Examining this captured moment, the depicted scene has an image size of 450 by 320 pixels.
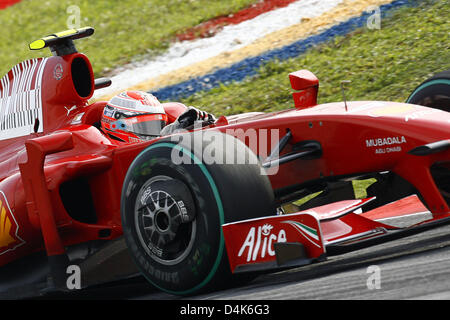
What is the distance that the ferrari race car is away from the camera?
14.3ft

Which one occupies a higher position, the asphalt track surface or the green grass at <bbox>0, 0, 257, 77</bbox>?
the asphalt track surface

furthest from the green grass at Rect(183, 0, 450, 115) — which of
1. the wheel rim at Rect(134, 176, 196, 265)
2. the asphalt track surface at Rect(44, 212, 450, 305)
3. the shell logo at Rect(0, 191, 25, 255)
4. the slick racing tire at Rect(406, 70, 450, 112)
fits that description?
the wheel rim at Rect(134, 176, 196, 265)

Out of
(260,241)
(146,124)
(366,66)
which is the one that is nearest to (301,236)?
(260,241)

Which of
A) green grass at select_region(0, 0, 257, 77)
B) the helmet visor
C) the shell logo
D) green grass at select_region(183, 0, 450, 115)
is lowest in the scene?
green grass at select_region(0, 0, 257, 77)

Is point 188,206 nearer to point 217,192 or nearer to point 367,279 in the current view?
point 217,192

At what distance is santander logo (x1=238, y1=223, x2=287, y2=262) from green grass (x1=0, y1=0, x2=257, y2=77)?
41.3 feet

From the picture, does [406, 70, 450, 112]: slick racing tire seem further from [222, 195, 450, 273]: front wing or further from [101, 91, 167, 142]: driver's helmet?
[101, 91, 167, 142]: driver's helmet

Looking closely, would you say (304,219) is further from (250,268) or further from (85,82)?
(85,82)

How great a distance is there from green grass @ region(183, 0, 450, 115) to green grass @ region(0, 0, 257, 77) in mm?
5156

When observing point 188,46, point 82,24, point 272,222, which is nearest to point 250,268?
point 272,222

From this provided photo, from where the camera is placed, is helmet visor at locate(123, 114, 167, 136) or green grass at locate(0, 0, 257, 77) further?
green grass at locate(0, 0, 257, 77)

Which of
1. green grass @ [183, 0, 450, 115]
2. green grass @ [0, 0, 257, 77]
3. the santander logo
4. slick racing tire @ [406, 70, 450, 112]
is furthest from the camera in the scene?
green grass @ [0, 0, 257, 77]

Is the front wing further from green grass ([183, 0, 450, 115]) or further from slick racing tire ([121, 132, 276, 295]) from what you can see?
green grass ([183, 0, 450, 115])

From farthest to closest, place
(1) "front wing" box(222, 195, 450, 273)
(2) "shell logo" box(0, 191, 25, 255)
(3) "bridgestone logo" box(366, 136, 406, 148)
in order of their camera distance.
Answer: (2) "shell logo" box(0, 191, 25, 255) → (3) "bridgestone logo" box(366, 136, 406, 148) → (1) "front wing" box(222, 195, 450, 273)
